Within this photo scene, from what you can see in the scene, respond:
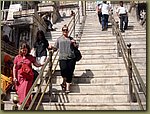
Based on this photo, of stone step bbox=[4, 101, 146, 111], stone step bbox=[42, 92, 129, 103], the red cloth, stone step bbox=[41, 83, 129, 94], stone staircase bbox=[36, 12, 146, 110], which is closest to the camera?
stone step bbox=[4, 101, 146, 111]

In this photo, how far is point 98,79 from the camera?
19.7 ft

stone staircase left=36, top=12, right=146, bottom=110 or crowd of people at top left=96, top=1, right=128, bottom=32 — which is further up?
crowd of people at top left=96, top=1, right=128, bottom=32

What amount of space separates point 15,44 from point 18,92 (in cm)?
613

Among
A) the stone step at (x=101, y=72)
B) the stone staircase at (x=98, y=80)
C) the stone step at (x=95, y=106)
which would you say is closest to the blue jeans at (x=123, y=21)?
the stone staircase at (x=98, y=80)

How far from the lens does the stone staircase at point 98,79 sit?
4738 millimetres

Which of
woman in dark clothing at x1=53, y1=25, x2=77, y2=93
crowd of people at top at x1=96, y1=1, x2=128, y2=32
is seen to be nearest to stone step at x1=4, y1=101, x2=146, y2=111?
woman in dark clothing at x1=53, y1=25, x2=77, y2=93

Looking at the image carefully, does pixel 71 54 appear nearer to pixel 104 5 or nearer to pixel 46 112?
pixel 46 112

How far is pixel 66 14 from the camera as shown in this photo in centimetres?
1507

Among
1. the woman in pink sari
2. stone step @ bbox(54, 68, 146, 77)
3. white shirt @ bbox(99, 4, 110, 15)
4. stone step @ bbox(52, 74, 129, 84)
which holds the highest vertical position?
white shirt @ bbox(99, 4, 110, 15)

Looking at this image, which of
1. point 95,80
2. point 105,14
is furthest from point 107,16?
point 95,80

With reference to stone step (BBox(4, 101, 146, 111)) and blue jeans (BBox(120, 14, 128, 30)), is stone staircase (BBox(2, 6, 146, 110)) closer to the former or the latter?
stone step (BBox(4, 101, 146, 111))

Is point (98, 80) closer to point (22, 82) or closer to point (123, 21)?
point (22, 82)

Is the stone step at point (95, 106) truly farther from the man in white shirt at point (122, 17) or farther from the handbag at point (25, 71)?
the man in white shirt at point (122, 17)

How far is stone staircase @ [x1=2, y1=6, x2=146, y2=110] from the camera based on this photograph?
4.74 m
